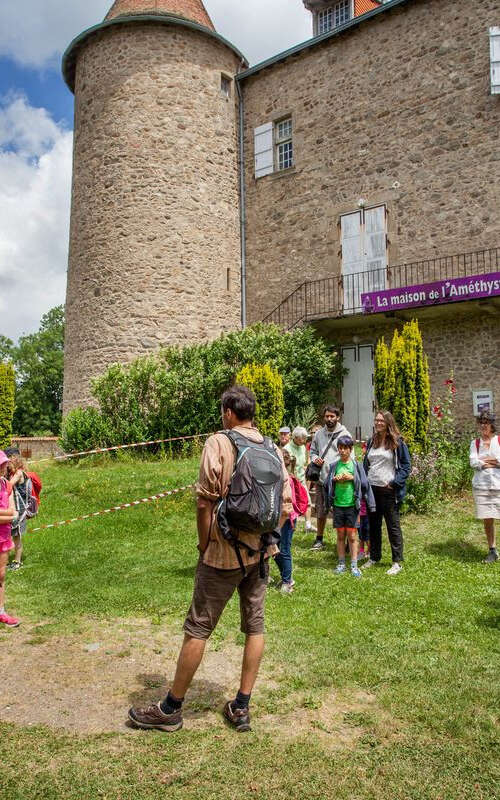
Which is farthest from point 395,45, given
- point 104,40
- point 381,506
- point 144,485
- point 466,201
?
point 381,506

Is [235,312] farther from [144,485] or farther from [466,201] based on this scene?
[144,485]

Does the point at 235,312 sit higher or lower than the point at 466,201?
lower

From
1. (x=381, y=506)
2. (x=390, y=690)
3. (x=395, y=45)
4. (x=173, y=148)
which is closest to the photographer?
(x=390, y=690)

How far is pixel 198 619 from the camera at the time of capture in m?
3.36

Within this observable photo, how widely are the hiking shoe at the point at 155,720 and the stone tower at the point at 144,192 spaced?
13476mm

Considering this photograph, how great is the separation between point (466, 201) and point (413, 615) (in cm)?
1165

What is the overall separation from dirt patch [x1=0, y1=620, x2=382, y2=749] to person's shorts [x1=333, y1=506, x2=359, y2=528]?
86.7 inches

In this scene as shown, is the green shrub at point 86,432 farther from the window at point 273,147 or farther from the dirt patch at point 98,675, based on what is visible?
the dirt patch at point 98,675

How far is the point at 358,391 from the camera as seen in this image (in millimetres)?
16094

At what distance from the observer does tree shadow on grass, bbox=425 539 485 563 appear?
7020mm

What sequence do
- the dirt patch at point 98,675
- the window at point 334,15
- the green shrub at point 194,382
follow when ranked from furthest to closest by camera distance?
the window at point 334,15, the green shrub at point 194,382, the dirt patch at point 98,675

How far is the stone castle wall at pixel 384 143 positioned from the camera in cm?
1421

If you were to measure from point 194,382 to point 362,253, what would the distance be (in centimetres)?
550

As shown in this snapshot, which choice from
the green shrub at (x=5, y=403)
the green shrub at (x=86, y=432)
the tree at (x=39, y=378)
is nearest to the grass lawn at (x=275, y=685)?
the green shrub at (x=86, y=432)
